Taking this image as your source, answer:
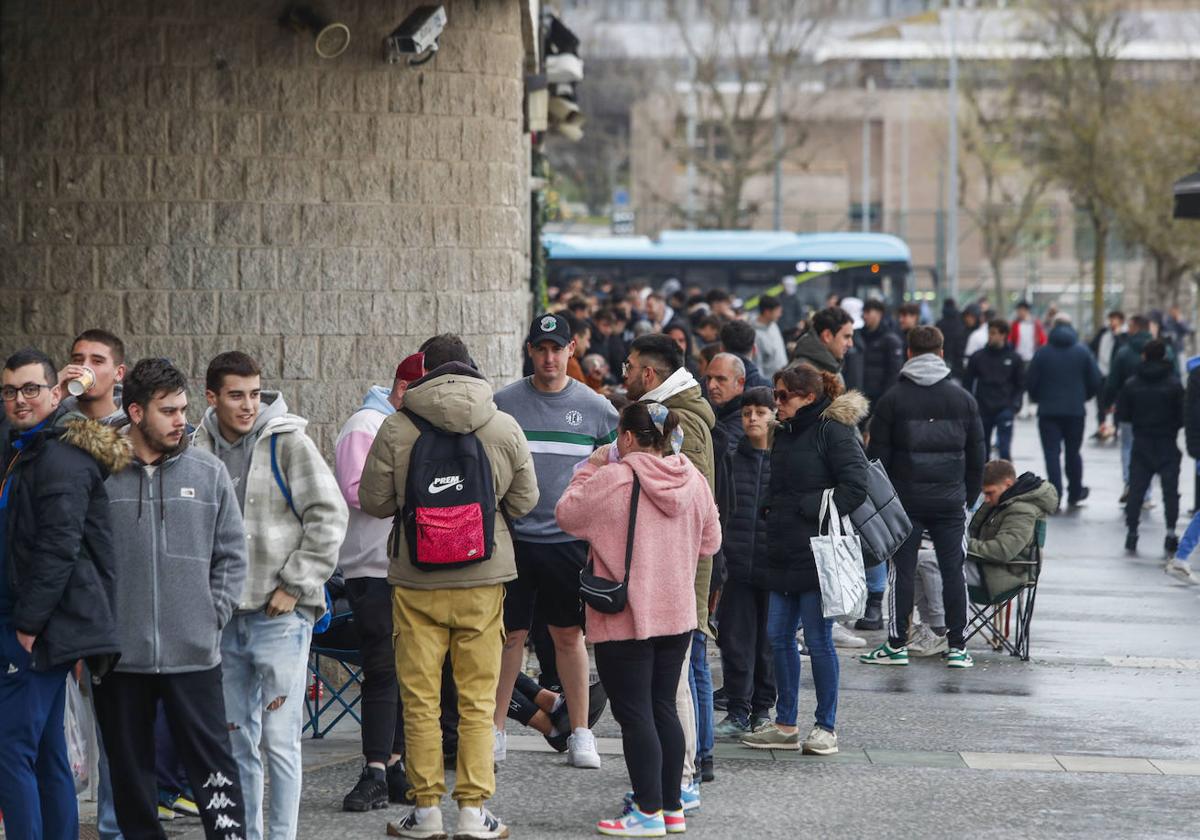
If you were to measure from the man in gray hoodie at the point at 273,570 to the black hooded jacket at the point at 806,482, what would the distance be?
7.90 ft

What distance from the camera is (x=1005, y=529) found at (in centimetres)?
995

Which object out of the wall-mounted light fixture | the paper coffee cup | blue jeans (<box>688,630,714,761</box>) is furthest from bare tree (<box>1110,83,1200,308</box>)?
the paper coffee cup

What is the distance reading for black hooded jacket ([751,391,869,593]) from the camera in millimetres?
7656

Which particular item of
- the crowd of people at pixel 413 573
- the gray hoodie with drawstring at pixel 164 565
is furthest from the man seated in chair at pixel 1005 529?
the gray hoodie with drawstring at pixel 164 565

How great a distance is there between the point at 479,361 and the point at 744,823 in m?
3.56

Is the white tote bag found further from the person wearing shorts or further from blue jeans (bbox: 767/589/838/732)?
the person wearing shorts

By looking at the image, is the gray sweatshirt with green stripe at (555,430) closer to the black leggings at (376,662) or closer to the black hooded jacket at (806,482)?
the black leggings at (376,662)

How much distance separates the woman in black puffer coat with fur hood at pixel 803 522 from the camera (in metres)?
7.68

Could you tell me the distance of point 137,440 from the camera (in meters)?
5.42

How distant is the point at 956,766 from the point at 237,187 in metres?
4.62

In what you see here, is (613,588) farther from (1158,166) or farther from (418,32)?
(1158,166)

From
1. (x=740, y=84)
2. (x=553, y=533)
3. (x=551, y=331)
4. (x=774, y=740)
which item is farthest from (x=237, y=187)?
(x=740, y=84)

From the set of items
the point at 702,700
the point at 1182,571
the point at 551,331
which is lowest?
the point at 1182,571

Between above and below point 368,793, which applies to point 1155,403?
above
